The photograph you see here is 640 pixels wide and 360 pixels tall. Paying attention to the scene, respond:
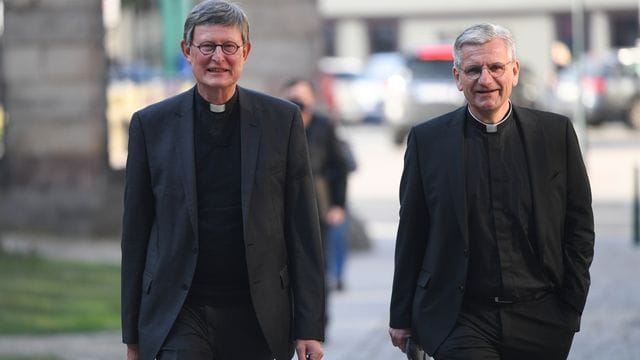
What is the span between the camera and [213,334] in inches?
229

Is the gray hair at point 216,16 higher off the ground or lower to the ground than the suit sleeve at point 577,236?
higher

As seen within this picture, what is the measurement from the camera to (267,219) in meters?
5.89

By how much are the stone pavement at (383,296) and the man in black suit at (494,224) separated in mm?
4767

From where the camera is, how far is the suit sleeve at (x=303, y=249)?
5.95 metres

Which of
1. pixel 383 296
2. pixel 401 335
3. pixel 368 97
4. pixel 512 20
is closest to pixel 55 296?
pixel 383 296

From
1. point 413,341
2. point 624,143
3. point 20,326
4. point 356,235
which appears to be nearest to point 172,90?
point 356,235

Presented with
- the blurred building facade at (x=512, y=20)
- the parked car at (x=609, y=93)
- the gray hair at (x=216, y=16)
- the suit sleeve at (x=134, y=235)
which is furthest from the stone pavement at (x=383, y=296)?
the blurred building facade at (x=512, y=20)

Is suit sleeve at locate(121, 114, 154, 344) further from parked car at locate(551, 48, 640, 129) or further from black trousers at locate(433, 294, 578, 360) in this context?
parked car at locate(551, 48, 640, 129)

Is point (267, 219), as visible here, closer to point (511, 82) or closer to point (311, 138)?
point (511, 82)

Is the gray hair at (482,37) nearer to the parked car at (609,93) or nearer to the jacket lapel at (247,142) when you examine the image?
the jacket lapel at (247,142)

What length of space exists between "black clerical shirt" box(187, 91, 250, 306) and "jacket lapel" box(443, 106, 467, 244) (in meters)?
0.76

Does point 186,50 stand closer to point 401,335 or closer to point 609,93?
point 401,335

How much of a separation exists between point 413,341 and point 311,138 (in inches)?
208

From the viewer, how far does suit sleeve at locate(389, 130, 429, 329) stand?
6070mm
